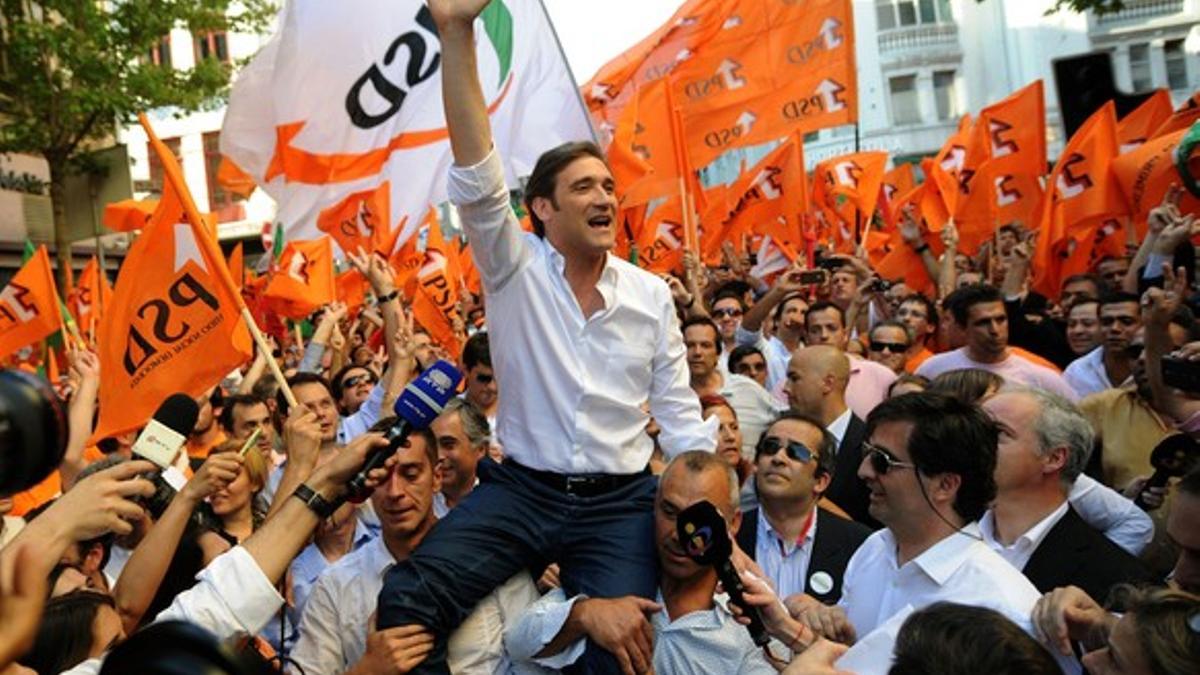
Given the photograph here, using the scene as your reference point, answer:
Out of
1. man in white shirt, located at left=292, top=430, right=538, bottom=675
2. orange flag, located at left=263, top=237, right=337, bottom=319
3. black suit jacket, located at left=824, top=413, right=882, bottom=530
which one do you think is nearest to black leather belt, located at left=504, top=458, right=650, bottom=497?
man in white shirt, located at left=292, top=430, right=538, bottom=675

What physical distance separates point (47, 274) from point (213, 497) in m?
6.62

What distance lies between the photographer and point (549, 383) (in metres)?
4.28

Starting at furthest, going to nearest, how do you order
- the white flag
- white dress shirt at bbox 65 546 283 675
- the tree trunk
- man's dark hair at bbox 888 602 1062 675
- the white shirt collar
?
the tree trunk < the white flag < the white shirt collar < white dress shirt at bbox 65 546 283 675 < man's dark hair at bbox 888 602 1062 675

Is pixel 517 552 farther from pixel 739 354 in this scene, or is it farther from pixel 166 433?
pixel 739 354

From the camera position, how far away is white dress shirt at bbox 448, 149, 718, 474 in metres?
4.24

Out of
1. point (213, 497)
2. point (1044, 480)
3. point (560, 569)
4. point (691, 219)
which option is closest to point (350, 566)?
point (560, 569)

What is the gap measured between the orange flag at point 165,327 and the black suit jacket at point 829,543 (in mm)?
2574

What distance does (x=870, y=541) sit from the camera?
4.41 meters

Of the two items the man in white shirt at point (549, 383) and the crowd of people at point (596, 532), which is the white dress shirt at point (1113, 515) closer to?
the crowd of people at point (596, 532)

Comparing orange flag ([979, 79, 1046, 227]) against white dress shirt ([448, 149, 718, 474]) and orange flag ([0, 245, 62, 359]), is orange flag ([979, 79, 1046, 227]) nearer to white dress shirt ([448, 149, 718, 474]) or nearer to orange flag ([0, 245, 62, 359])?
orange flag ([0, 245, 62, 359])

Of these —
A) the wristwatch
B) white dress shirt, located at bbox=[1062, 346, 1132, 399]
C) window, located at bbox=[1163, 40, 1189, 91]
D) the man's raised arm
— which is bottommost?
white dress shirt, located at bbox=[1062, 346, 1132, 399]

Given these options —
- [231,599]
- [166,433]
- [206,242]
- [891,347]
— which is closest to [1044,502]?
[231,599]

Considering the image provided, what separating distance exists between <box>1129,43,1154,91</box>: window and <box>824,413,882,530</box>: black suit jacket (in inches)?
1751

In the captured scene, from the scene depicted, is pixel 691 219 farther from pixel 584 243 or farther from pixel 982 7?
pixel 982 7
